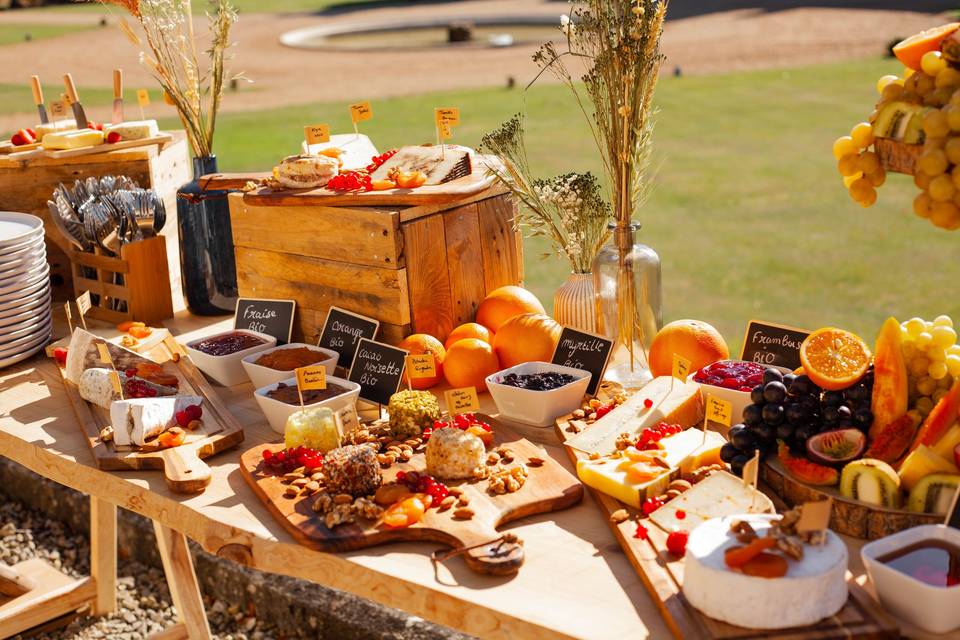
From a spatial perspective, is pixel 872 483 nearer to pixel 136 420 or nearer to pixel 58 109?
pixel 136 420

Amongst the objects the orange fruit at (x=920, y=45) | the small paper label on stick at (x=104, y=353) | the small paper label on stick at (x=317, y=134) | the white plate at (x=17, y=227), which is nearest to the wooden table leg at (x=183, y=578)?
the small paper label on stick at (x=104, y=353)

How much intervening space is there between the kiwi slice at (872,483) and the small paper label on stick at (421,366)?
962 millimetres

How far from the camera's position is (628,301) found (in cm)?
245

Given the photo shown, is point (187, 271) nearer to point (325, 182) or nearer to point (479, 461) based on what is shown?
point (325, 182)

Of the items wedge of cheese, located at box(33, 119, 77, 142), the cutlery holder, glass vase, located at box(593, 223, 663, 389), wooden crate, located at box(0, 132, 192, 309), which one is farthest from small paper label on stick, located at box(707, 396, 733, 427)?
wedge of cheese, located at box(33, 119, 77, 142)

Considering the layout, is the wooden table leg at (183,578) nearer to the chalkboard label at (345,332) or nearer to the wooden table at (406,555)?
the wooden table at (406,555)

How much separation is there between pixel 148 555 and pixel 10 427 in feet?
5.83

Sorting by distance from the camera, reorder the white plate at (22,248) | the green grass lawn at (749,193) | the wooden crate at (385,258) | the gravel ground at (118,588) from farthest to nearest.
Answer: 1. the green grass lawn at (749,193)
2. the gravel ground at (118,588)
3. the white plate at (22,248)
4. the wooden crate at (385,258)

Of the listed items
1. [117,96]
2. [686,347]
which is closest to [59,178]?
[117,96]

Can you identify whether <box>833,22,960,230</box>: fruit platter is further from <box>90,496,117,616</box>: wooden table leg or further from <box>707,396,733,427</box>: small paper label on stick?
<box>90,496,117,616</box>: wooden table leg

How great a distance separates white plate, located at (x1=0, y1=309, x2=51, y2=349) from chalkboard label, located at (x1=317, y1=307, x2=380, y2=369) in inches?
32.6

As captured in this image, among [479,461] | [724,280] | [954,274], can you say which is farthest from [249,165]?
[479,461]

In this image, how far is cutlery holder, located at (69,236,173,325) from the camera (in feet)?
10.2

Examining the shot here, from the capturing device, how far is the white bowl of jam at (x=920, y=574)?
1.51 meters
